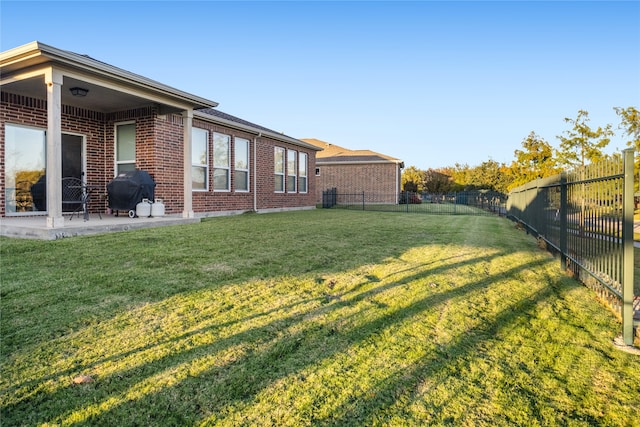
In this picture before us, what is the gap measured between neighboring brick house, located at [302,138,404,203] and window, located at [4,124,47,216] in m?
17.9

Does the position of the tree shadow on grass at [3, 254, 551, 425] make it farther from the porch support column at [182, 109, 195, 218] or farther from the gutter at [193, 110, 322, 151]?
the gutter at [193, 110, 322, 151]

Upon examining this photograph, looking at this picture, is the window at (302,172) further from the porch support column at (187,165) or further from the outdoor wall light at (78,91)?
the outdoor wall light at (78,91)

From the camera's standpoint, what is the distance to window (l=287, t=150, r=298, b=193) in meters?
15.4

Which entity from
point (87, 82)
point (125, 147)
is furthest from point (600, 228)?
point (125, 147)

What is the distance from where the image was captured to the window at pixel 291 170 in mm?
15445

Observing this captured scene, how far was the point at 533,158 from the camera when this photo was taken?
2133 centimetres

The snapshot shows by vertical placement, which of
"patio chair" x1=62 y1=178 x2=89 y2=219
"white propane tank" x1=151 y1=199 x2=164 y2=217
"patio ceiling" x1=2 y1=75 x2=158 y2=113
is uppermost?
"patio ceiling" x1=2 y1=75 x2=158 y2=113

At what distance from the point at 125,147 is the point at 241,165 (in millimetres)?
3805

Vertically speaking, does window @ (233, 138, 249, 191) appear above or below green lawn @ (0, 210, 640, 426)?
above

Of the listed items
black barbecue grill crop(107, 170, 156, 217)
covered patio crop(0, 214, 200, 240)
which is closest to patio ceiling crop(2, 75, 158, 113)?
black barbecue grill crop(107, 170, 156, 217)

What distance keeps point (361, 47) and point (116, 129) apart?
9.84 m

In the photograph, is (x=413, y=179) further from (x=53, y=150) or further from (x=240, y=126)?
(x=53, y=150)

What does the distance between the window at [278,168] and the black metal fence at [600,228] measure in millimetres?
10332

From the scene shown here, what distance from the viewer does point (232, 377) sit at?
1958 mm
